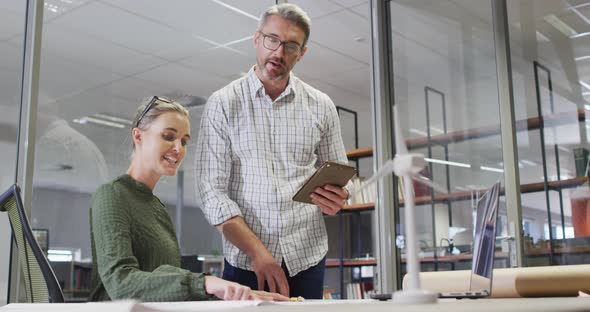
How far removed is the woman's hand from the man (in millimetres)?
598

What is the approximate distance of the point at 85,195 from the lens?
3.01 metres

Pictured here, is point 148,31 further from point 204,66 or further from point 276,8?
point 276,8

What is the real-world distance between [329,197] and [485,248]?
2.74 feet

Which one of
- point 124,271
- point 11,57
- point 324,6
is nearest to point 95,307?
point 124,271

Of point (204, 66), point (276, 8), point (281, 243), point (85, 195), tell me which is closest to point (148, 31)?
point (204, 66)

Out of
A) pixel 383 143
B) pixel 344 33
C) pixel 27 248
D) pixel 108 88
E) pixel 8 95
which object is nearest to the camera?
pixel 27 248

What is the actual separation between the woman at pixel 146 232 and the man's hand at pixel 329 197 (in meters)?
0.42

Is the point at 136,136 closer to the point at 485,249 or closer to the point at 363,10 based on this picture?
the point at 485,249

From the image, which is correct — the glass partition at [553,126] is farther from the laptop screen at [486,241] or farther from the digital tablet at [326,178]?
the laptop screen at [486,241]

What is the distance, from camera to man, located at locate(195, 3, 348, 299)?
2.02 m

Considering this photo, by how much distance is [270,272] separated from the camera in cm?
187

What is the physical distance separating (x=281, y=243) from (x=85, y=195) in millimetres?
1347

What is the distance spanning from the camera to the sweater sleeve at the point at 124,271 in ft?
4.43

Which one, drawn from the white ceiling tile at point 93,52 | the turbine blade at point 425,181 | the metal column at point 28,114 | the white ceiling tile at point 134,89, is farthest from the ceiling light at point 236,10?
the turbine blade at point 425,181
